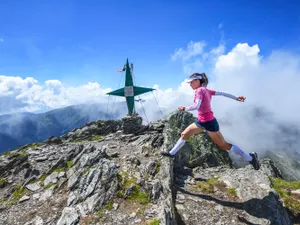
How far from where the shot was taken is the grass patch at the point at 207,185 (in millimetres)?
10406

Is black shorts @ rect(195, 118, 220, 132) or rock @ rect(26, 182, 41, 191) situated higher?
black shorts @ rect(195, 118, 220, 132)

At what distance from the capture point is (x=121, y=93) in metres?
21.0

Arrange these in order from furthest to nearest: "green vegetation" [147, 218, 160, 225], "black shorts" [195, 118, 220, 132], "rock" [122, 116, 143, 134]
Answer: "rock" [122, 116, 143, 134] < "black shorts" [195, 118, 220, 132] < "green vegetation" [147, 218, 160, 225]

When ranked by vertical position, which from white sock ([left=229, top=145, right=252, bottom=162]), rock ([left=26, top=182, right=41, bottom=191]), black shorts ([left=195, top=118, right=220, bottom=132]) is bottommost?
rock ([left=26, top=182, right=41, bottom=191])

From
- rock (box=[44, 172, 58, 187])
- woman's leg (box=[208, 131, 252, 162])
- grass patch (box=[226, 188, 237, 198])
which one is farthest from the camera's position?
rock (box=[44, 172, 58, 187])

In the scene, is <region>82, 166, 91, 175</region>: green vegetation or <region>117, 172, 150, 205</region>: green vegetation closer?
<region>117, 172, 150, 205</region>: green vegetation

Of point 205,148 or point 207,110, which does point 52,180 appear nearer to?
point 207,110

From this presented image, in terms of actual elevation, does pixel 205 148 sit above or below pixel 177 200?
above

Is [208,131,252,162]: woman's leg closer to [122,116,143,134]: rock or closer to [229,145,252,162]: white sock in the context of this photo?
[229,145,252,162]: white sock

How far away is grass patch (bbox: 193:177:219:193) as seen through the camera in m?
10.4

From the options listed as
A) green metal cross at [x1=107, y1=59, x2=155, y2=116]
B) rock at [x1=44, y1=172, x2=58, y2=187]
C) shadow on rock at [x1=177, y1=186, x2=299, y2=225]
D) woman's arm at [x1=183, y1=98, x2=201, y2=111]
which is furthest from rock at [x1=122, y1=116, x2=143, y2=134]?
woman's arm at [x1=183, y1=98, x2=201, y2=111]

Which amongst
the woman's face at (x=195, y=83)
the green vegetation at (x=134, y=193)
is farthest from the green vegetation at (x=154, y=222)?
the woman's face at (x=195, y=83)

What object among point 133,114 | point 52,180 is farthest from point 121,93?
point 52,180

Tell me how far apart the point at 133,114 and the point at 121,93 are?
271 centimetres
